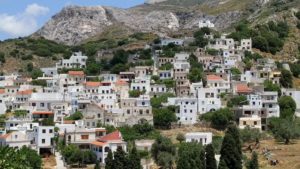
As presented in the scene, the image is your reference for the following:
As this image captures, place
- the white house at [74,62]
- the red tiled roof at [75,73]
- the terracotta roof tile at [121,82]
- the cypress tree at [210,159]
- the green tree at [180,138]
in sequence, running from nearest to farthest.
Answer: the cypress tree at [210,159] → the green tree at [180,138] → the terracotta roof tile at [121,82] → the red tiled roof at [75,73] → the white house at [74,62]

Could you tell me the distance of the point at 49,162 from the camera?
51.1 m

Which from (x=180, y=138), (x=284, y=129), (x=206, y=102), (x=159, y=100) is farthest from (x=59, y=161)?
(x=284, y=129)

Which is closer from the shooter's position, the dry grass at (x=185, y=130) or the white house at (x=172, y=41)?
the dry grass at (x=185, y=130)

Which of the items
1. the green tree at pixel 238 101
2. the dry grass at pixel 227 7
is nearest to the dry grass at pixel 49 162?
the green tree at pixel 238 101

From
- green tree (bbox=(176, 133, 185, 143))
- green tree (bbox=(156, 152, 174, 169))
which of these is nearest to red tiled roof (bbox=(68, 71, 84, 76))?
green tree (bbox=(176, 133, 185, 143))

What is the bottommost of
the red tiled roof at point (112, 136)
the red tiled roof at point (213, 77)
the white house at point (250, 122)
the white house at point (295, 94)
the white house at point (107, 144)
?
the white house at point (107, 144)

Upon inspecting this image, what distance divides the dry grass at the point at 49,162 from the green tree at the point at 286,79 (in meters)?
31.8

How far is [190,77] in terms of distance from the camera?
71.7m

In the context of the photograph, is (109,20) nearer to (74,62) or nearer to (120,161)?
(74,62)

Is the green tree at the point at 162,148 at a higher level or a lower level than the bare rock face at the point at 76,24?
lower

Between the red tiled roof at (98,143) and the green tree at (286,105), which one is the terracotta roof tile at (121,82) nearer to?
the green tree at (286,105)

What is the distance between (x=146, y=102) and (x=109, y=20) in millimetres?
84589

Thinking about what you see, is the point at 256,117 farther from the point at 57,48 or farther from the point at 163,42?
the point at 57,48

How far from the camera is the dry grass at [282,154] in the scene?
48125 millimetres
